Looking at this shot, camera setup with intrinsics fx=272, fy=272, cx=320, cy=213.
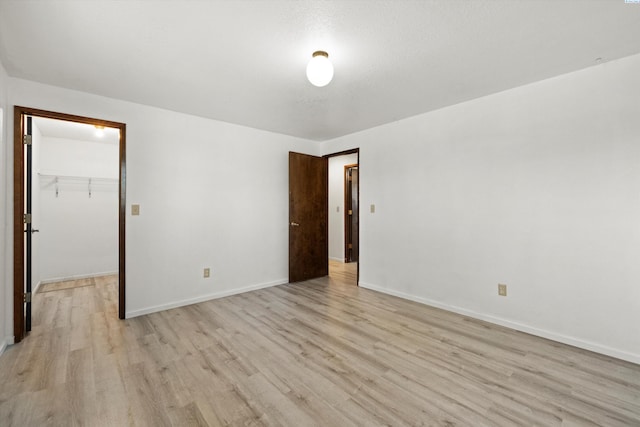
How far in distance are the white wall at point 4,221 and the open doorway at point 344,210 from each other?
4.75 meters

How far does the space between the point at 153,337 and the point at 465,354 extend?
9.23 ft

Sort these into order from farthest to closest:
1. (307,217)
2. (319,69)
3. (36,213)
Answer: (307,217) → (36,213) → (319,69)

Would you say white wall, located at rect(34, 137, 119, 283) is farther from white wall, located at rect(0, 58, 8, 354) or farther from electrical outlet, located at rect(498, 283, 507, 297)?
electrical outlet, located at rect(498, 283, 507, 297)

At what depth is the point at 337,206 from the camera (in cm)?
641

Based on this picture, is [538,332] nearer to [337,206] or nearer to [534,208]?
[534,208]

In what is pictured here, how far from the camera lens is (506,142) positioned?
9.23 ft

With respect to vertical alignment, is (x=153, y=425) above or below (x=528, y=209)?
below

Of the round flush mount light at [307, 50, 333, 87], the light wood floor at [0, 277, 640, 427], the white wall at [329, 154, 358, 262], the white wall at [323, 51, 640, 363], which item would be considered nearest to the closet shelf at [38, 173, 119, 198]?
the light wood floor at [0, 277, 640, 427]

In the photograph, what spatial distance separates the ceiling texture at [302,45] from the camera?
1.68 metres

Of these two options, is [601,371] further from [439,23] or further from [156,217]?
[156,217]

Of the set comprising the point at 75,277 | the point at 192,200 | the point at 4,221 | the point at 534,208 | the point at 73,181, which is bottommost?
the point at 75,277

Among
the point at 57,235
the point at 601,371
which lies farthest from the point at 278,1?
the point at 57,235

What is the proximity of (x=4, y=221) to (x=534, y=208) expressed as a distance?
4.88 m

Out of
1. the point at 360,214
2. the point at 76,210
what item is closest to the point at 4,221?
the point at 76,210
